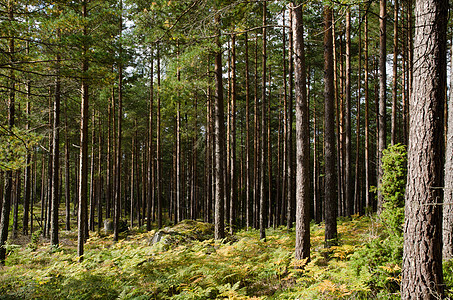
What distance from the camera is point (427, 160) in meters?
3.53

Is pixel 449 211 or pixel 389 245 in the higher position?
pixel 449 211

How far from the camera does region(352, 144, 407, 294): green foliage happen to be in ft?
14.8

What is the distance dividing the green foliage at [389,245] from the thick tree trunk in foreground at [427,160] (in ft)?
2.29

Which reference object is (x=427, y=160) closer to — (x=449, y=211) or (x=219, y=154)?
(x=449, y=211)

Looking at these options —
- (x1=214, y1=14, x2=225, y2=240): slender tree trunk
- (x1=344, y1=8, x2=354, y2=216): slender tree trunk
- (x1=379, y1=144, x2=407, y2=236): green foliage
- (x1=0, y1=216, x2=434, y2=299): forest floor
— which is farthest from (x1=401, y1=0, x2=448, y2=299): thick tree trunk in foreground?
(x1=344, y1=8, x2=354, y2=216): slender tree trunk

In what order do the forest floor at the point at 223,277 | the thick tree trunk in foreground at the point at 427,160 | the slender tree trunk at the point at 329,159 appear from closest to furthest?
the thick tree trunk in foreground at the point at 427,160
the forest floor at the point at 223,277
the slender tree trunk at the point at 329,159

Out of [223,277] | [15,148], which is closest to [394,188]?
[223,277]

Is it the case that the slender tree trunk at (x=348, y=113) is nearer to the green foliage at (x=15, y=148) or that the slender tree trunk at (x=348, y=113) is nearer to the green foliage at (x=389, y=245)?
the green foliage at (x=389, y=245)

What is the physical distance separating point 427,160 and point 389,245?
2058mm

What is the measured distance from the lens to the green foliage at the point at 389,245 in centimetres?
451

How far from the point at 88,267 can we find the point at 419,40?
987 cm

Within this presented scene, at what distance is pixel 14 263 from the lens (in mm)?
10773

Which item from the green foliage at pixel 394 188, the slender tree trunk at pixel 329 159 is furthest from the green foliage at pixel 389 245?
the slender tree trunk at pixel 329 159

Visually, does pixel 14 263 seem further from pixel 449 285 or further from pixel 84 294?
pixel 449 285
